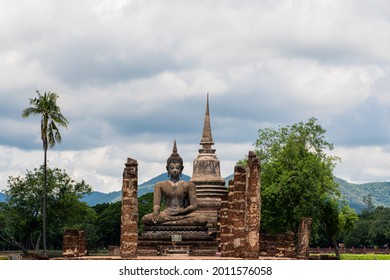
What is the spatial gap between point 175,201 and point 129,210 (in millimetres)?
7689

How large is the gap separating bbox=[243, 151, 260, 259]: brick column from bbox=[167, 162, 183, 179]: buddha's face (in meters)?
8.66

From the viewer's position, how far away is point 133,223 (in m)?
27.0

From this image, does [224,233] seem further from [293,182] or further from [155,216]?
[293,182]

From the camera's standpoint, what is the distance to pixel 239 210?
28641 mm

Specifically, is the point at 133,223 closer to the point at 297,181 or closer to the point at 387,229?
the point at 297,181

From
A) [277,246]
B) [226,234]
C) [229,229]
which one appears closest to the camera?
[229,229]

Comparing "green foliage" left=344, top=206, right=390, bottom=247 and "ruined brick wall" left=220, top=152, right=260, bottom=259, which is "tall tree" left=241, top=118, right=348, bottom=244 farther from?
"green foliage" left=344, top=206, right=390, bottom=247

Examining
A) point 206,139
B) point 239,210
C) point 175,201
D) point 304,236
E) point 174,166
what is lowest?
point 304,236

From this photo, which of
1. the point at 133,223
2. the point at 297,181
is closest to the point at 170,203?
the point at 133,223

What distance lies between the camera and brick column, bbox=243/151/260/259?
26.0 metres

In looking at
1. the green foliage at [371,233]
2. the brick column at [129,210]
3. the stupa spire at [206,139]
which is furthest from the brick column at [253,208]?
the green foliage at [371,233]

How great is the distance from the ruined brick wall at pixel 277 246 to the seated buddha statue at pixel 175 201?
2.87 meters

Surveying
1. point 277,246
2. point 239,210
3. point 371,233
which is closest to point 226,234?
point 277,246

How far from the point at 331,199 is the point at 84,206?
18.8m
